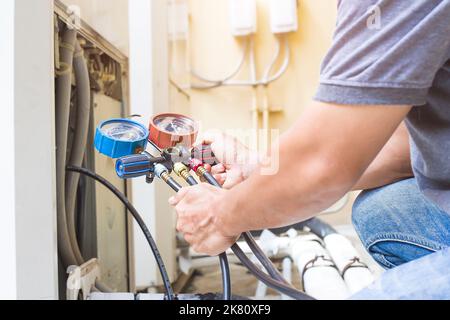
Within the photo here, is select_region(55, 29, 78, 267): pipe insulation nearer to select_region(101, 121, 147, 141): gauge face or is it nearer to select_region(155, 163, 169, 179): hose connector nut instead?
select_region(101, 121, 147, 141): gauge face

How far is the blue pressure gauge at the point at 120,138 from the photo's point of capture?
0.57 meters

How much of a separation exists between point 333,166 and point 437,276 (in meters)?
0.16

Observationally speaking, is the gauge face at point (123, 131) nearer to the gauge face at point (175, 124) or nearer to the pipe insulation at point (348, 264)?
the gauge face at point (175, 124)

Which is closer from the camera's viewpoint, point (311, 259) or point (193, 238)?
point (193, 238)

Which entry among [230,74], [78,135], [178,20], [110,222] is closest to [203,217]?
[78,135]

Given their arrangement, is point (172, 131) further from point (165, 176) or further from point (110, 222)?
point (110, 222)

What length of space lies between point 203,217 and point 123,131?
0.21 metres

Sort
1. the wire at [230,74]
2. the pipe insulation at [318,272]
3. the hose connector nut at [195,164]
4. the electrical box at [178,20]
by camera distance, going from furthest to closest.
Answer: the wire at [230,74] < the electrical box at [178,20] < the pipe insulation at [318,272] < the hose connector nut at [195,164]

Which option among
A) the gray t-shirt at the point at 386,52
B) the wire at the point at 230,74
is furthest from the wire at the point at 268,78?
the gray t-shirt at the point at 386,52

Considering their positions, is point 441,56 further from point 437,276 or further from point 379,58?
point 437,276

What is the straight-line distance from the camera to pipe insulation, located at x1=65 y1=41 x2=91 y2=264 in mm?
737

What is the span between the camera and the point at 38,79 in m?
0.54

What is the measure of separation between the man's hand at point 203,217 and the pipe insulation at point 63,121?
0.27m
